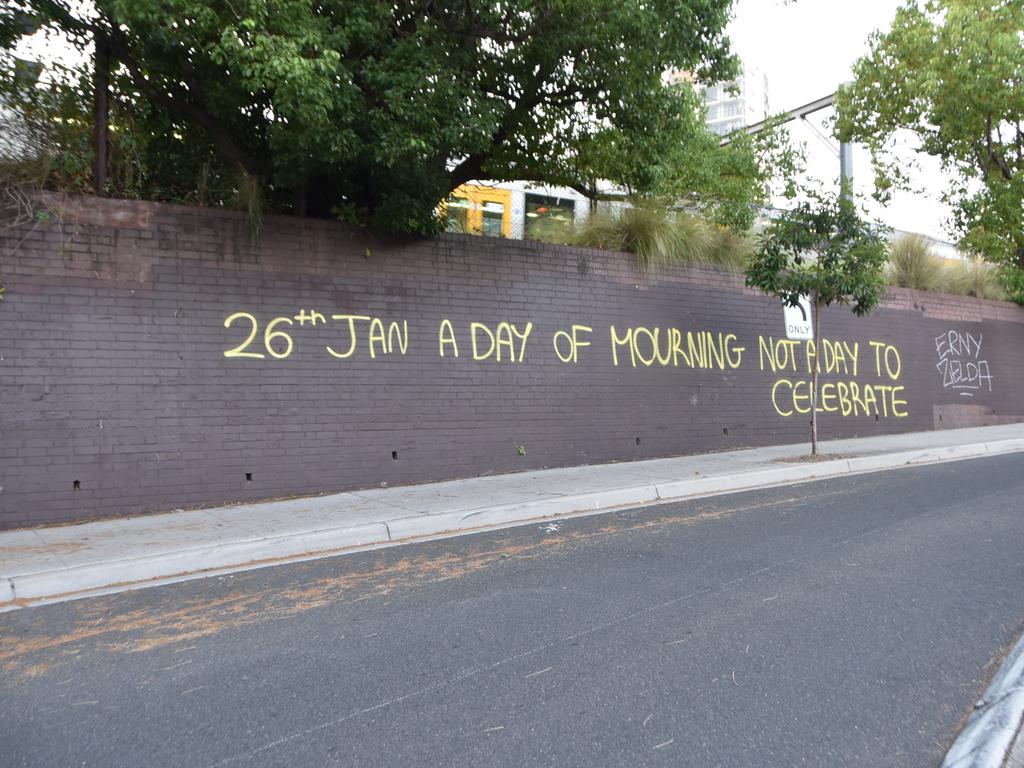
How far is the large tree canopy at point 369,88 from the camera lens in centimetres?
762

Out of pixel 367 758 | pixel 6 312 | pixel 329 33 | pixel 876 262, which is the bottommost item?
pixel 367 758

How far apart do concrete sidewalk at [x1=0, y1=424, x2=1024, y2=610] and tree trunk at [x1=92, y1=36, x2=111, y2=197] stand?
379 centimetres

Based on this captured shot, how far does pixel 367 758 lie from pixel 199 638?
203cm

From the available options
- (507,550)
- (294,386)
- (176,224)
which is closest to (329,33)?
(176,224)

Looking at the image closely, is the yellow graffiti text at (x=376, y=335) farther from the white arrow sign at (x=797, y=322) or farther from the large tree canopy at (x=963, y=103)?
the large tree canopy at (x=963, y=103)

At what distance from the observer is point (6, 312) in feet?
26.5

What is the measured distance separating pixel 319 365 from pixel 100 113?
368 centimetres

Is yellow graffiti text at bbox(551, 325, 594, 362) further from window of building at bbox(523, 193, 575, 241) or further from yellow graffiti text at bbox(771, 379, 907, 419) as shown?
yellow graffiti text at bbox(771, 379, 907, 419)

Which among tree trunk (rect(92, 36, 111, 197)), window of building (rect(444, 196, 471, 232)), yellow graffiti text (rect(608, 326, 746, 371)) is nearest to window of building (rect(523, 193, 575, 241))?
window of building (rect(444, 196, 471, 232))

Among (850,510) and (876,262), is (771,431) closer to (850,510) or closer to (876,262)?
(876,262)

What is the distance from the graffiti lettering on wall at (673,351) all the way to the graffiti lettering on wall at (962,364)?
0.08ft

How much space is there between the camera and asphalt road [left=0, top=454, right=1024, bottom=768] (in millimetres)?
3385

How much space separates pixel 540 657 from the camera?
434 cm

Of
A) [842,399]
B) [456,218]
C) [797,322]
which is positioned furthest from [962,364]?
[456,218]
